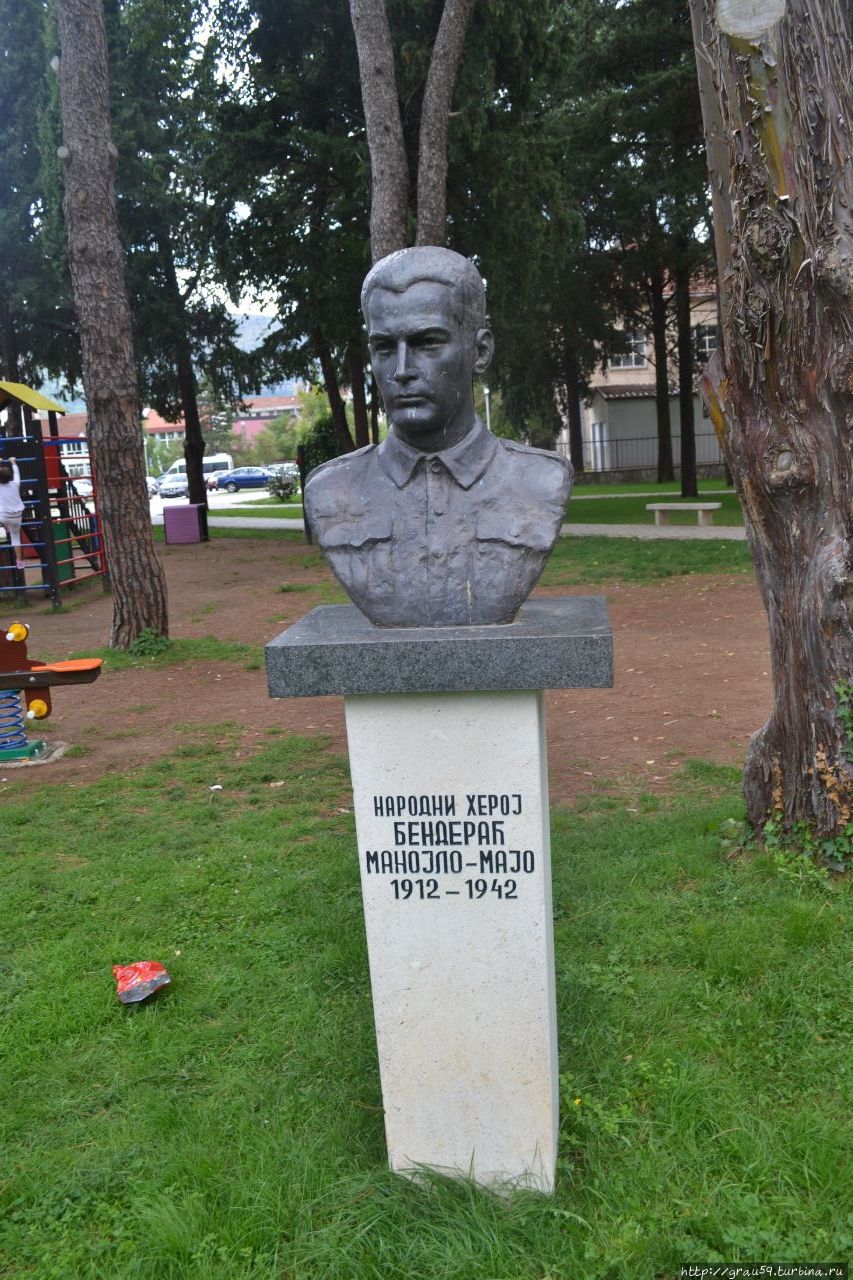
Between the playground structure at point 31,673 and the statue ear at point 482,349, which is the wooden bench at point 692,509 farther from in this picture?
the statue ear at point 482,349

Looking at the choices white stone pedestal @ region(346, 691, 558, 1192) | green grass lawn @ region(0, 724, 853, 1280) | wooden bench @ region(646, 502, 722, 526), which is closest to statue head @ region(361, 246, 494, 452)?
white stone pedestal @ region(346, 691, 558, 1192)

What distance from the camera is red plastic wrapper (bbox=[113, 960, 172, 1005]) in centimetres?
398

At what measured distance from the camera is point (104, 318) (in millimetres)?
9992

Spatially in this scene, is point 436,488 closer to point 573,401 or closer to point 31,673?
point 31,673

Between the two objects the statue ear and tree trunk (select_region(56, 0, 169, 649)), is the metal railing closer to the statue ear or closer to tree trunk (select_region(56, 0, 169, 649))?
tree trunk (select_region(56, 0, 169, 649))

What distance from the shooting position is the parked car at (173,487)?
5572 cm

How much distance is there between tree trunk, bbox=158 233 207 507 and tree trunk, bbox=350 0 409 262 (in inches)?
454

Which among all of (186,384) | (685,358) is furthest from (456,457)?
(186,384)

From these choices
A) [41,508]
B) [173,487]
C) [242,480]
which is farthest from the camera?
[242,480]

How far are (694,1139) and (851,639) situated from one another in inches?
88.7

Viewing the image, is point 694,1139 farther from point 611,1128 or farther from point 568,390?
point 568,390

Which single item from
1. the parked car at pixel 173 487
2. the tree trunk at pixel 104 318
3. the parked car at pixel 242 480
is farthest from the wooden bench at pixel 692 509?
the parked car at pixel 242 480

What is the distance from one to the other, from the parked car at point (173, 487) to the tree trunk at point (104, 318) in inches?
1798

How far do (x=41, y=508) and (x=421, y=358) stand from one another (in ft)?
40.4
